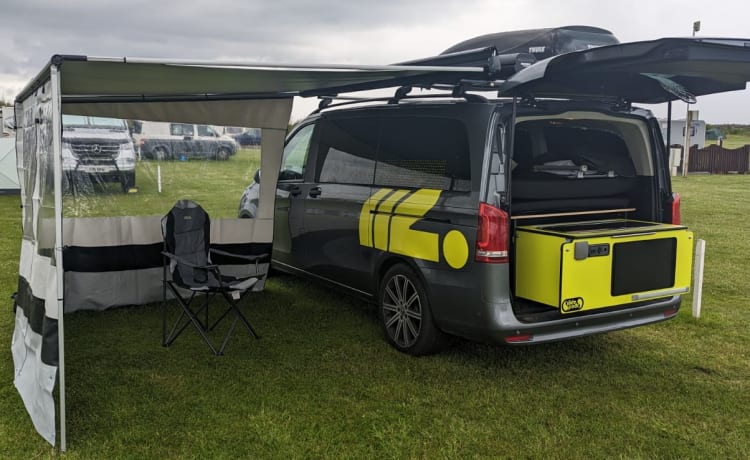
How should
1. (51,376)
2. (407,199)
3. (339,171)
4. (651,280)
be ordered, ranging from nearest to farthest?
(51,376), (651,280), (407,199), (339,171)

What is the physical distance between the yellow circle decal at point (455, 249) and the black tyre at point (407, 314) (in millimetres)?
378

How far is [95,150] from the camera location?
5680 millimetres

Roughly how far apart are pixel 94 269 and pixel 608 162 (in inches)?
164

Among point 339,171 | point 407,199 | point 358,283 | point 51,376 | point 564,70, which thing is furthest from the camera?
point 339,171

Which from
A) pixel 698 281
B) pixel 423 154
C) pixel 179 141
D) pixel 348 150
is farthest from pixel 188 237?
pixel 698 281

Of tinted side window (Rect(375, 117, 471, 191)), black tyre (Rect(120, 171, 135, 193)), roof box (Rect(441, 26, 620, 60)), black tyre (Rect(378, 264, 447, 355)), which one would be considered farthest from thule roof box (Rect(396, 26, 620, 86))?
black tyre (Rect(120, 171, 135, 193))

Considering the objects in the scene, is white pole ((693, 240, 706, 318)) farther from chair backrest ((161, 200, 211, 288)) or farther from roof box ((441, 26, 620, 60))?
chair backrest ((161, 200, 211, 288))

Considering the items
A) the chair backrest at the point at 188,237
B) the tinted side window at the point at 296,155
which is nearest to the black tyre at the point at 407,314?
the chair backrest at the point at 188,237

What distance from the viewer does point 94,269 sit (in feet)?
19.0

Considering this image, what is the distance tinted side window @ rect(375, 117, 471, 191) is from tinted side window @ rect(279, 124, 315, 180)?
1196 mm

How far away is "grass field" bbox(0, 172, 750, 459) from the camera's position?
11.3ft

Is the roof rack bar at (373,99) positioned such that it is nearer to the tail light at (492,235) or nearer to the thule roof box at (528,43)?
the thule roof box at (528,43)

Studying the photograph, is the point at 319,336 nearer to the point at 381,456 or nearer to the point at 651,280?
the point at 381,456

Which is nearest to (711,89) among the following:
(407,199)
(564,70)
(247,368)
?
(564,70)
